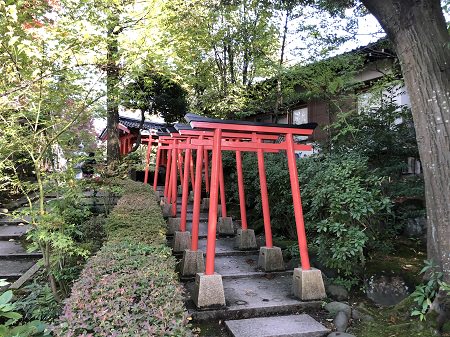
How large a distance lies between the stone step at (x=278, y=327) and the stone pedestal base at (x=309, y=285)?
0.45 meters

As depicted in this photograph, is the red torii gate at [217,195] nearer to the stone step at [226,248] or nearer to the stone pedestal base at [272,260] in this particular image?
the stone pedestal base at [272,260]

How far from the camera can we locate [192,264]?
6527 mm

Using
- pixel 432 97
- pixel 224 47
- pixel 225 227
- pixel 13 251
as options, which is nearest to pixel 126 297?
pixel 432 97

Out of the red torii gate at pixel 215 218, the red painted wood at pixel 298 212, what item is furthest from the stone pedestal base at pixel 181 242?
the red painted wood at pixel 298 212

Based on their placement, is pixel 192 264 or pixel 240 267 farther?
pixel 240 267

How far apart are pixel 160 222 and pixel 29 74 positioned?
3070 millimetres

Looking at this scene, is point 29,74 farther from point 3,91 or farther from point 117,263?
point 117,263

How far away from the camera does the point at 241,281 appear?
6477mm

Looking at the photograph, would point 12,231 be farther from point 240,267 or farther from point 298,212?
point 298,212

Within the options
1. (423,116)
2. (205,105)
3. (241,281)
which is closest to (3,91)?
(241,281)

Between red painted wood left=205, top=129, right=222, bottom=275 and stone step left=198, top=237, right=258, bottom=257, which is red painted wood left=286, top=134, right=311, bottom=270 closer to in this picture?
red painted wood left=205, top=129, right=222, bottom=275

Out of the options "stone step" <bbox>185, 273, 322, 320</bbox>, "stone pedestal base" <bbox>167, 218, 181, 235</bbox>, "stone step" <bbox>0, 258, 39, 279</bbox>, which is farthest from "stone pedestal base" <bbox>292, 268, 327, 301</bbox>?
"stone step" <bbox>0, 258, 39, 279</bbox>

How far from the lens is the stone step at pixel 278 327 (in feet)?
15.1

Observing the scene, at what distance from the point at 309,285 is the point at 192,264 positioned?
7.08ft
